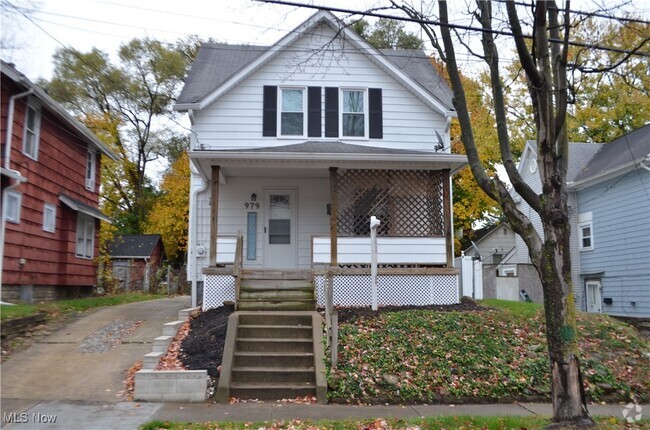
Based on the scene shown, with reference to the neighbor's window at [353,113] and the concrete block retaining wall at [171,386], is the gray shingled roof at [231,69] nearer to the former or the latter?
the neighbor's window at [353,113]

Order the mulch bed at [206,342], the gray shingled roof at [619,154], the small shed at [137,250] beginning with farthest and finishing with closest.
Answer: the small shed at [137,250] < the gray shingled roof at [619,154] < the mulch bed at [206,342]

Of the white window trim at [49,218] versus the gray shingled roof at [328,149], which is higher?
the gray shingled roof at [328,149]

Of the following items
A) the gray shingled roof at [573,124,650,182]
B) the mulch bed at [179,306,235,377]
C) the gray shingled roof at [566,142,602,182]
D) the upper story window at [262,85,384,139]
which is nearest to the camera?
the mulch bed at [179,306,235,377]

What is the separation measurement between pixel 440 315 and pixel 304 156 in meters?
4.46

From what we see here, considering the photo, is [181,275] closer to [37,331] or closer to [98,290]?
[98,290]

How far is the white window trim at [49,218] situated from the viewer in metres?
14.0

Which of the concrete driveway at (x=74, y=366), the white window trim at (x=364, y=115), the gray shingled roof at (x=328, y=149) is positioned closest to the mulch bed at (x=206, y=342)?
the concrete driveway at (x=74, y=366)

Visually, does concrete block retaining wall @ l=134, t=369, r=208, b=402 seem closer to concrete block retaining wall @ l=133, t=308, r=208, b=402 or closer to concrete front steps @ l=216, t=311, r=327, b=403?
concrete block retaining wall @ l=133, t=308, r=208, b=402

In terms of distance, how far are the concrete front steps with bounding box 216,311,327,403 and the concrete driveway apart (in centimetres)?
162

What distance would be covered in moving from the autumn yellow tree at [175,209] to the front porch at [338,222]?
59.2ft

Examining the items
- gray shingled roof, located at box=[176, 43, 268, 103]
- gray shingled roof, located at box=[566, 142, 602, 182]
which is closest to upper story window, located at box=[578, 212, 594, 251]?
gray shingled roof, located at box=[566, 142, 602, 182]

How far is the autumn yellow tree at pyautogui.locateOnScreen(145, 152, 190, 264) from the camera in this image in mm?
31297

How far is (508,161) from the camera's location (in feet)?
21.5

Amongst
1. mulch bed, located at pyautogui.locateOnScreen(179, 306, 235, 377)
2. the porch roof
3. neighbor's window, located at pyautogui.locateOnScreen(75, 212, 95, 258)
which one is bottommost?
mulch bed, located at pyautogui.locateOnScreen(179, 306, 235, 377)
